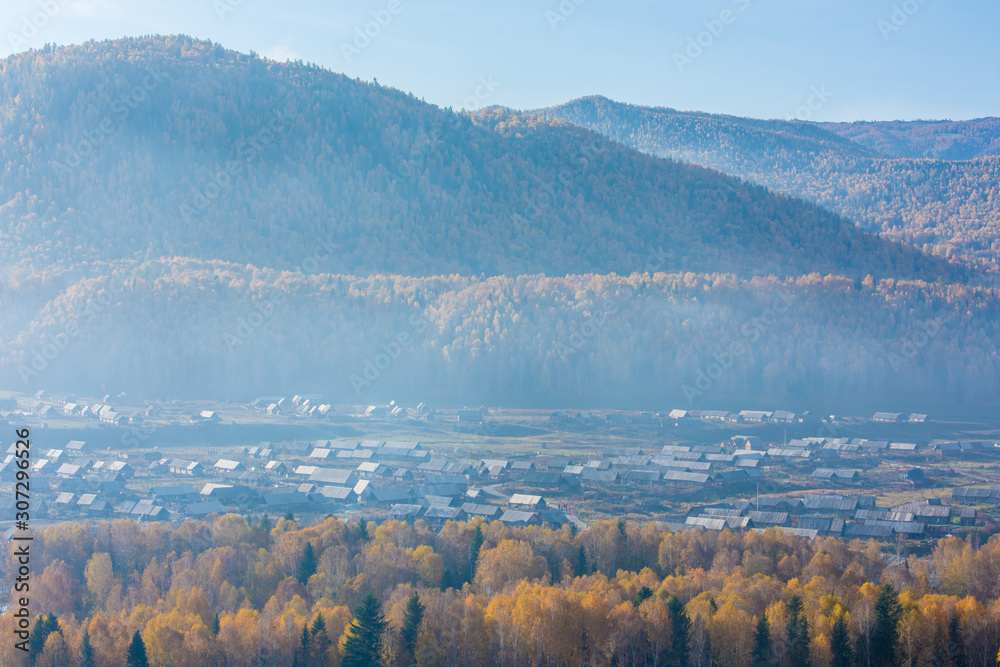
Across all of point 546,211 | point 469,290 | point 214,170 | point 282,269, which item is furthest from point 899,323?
point 214,170

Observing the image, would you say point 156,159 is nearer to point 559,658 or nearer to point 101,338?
point 101,338

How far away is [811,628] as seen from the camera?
30562 mm

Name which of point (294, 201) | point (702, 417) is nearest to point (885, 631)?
point (702, 417)

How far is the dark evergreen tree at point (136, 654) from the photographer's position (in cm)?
2819

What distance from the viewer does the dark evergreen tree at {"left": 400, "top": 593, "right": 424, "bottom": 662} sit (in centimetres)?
3020

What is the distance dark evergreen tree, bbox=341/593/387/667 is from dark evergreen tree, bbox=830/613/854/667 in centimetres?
1431

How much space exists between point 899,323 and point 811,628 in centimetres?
10302

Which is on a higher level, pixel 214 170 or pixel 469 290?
pixel 214 170

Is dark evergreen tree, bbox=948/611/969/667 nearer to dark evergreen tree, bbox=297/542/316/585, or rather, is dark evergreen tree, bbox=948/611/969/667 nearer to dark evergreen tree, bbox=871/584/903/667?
dark evergreen tree, bbox=871/584/903/667

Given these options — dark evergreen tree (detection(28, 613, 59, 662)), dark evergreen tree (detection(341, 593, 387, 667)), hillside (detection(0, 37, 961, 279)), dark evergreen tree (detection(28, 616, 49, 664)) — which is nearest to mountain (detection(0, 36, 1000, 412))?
hillside (detection(0, 37, 961, 279))

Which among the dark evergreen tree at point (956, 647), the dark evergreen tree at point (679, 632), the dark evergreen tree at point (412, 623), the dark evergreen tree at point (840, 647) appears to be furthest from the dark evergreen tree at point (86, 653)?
the dark evergreen tree at point (956, 647)

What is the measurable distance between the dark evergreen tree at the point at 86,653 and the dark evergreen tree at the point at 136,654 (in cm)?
107

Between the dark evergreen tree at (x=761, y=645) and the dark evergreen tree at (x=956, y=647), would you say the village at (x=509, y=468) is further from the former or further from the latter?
the dark evergreen tree at (x=956, y=647)

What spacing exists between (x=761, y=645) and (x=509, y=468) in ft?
111
